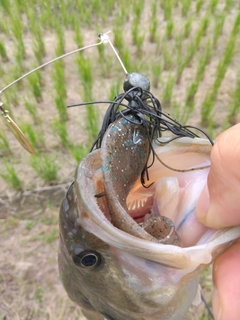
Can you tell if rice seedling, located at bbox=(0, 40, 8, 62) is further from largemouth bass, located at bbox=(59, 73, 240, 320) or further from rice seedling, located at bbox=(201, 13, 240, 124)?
largemouth bass, located at bbox=(59, 73, 240, 320)

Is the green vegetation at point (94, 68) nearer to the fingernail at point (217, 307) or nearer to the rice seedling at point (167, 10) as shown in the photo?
the rice seedling at point (167, 10)

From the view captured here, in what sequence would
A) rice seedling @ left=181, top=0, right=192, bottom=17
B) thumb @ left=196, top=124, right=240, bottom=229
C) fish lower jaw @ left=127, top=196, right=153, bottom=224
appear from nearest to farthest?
thumb @ left=196, top=124, right=240, bottom=229, fish lower jaw @ left=127, top=196, right=153, bottom=224, rice seedling @ left=181, top=0, right=192, bottom=17

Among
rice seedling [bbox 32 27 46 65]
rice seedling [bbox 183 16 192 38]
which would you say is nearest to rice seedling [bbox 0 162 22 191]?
rice seedling [bbox 32 27 46 65]

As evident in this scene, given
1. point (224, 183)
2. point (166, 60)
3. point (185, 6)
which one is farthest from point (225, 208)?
point (185, 6)

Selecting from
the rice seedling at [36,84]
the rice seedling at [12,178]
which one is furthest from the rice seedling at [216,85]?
the rice seedling at [12,178]

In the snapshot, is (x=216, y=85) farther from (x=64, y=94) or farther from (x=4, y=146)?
(x=4, y=146)

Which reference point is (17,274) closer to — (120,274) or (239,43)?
(120,274)
